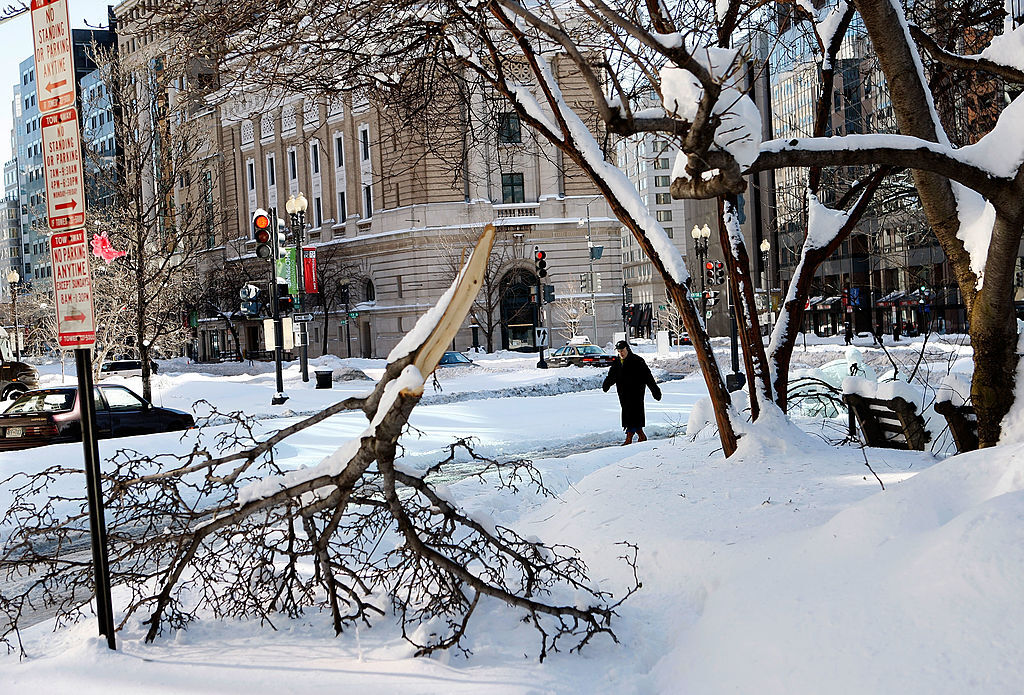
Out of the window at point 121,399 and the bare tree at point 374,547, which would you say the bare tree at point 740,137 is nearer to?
the bare tree at point 374,547

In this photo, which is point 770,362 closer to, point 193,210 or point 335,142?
point 193,210

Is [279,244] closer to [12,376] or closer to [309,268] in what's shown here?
[309,268]

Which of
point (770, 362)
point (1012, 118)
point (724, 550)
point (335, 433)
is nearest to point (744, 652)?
point (724, 550)

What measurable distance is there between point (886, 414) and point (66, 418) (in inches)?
498

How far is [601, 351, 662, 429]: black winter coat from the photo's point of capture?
1481 centimetres

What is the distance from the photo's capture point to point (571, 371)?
33.3 m

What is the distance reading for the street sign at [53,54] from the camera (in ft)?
16.4

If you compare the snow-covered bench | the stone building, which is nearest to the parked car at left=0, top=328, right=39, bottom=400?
the stone building

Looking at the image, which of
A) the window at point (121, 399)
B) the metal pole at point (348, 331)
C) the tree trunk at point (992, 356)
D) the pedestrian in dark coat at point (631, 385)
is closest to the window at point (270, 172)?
the metal pole at point (348, 331)

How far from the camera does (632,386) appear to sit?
1479 cm

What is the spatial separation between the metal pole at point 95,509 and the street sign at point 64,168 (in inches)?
27.6

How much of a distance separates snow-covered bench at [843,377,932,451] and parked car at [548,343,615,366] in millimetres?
27790

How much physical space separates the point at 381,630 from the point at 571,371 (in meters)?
28.8

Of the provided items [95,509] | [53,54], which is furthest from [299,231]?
[95,509]
